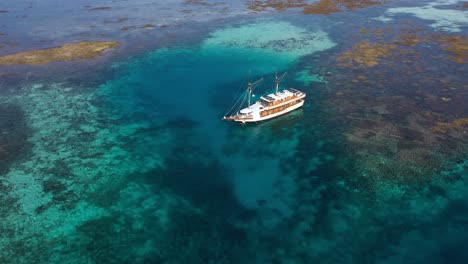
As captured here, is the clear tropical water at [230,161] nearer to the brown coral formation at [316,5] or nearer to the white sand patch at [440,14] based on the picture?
the white sand patch at [440,14]

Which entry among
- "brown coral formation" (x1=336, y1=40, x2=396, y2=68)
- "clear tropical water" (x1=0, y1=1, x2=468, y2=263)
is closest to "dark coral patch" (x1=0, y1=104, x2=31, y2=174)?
"clear tropical water" (x1=0, y1=1, x2=468, y2=263)

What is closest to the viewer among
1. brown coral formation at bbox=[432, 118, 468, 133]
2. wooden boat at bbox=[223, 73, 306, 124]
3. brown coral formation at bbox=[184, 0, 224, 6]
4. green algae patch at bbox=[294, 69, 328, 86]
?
brown coral formation at bbox=[432, 118, 468, 133]

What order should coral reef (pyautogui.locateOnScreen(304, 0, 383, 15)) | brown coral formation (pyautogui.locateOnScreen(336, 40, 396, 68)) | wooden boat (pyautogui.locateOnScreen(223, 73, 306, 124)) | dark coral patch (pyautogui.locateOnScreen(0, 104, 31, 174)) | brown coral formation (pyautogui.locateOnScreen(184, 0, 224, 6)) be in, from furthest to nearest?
1. brown coral formation (pyautogui.locateOnScreen(184, 0, 224, 6))
2. coral reef (pyautogui.locateOnScreen(304, 0, 383, 15))
3. brown coral formation (pyautogui.locateOnScreen(336, 40, 396, 68))
4. wooden boat (pyautogui.locateOnScreen(223, 73, 306, 124))
5. dark coral patch (pyautogui.locateOnScreen(0, 104, 31, 174))

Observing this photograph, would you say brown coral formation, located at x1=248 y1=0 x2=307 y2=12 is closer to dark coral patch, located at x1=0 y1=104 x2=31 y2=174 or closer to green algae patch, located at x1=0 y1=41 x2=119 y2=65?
green algae patch, located at x1=0 y1=41 x2=119 y2=65

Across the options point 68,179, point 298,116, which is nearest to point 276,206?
point 298,116

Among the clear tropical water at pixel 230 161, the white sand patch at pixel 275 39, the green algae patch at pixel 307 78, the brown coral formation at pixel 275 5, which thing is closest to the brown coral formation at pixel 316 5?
the brown coral formation at pixel 275 5

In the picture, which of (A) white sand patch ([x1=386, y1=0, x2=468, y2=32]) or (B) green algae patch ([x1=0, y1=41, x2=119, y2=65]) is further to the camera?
(A) white sand patch ([x1=386, y1=0, x2=468, y2=32])

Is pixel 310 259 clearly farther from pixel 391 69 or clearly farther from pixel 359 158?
pixel 391 69

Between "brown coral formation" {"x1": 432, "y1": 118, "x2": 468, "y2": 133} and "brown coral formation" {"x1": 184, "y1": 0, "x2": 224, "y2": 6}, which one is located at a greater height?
"brown coral formation" {"x1": 184, "y1": 0, "x2": 224, "y2": 6}
